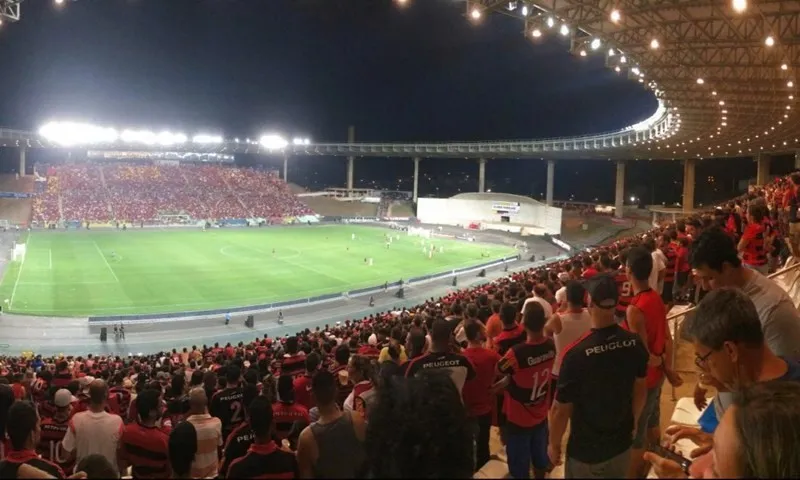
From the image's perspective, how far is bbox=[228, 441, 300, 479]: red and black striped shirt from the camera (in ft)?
13.0

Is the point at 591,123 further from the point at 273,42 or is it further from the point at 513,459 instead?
the point at 513,459

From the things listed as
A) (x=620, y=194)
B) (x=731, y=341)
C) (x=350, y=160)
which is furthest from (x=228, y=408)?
(x=350, y=160)

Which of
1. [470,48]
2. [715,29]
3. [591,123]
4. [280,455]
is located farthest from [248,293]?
[591,123]

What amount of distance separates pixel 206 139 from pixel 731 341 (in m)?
96.9

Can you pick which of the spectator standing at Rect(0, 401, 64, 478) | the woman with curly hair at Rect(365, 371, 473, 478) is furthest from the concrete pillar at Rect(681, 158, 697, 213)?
the woman with curly hair at Rect(365, 371, 473, 478)

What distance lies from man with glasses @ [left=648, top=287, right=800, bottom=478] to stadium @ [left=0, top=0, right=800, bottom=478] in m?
0.01

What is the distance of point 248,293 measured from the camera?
119 feet

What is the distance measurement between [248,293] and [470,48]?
153ft

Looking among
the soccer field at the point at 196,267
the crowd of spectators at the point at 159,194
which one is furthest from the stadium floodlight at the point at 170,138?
the soccer field at the point at 196,267

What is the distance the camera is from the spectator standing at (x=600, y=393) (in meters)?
4.32

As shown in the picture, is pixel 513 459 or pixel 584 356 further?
pixel 513 459

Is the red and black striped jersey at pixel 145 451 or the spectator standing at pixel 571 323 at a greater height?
the spectator standing at pixel 571 323

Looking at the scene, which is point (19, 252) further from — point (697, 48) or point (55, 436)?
point (697, 48)

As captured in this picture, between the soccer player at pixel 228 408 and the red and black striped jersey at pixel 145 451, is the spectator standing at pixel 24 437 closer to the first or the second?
the red and black striped jersey at pixel 145 451
